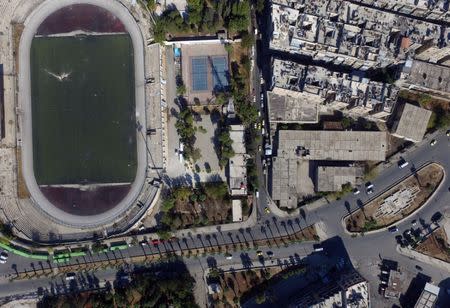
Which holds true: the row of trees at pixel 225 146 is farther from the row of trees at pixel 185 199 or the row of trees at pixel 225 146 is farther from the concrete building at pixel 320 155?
the concrete building at pixel 320 155

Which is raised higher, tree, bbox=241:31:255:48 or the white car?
tree, bbox=241:31:255:48

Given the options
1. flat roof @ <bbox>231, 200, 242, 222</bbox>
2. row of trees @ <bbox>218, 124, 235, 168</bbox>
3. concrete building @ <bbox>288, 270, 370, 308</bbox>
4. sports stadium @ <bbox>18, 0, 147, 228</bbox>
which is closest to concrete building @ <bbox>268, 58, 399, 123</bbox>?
row of trees @ <bbox>218, 124, 235, 168</bbox>

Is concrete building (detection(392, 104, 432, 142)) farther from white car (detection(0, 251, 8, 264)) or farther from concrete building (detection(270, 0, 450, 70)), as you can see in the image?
white car (detection(0, 251, 8, 264))

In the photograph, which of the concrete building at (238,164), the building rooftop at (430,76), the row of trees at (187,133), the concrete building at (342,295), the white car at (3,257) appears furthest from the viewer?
the white car at (3,257)

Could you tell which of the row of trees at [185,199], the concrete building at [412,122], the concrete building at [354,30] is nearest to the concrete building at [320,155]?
the concrete building at [412,122]

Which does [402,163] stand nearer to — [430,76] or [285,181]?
[430,76]

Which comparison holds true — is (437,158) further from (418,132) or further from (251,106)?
(251,106)
